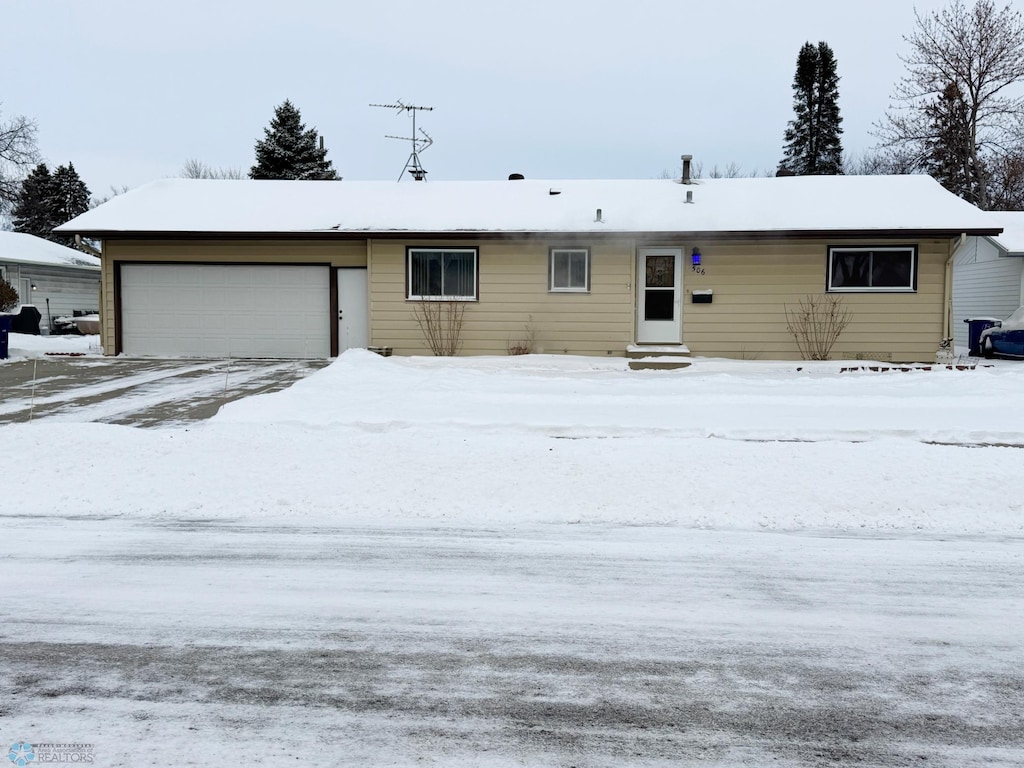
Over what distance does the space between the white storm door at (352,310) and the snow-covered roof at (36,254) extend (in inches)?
625

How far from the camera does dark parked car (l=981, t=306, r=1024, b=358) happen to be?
1691 cm

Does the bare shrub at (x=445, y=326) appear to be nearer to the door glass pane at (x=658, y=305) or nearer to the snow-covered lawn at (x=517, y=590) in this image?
the door glass pane at (x=658, y=305)

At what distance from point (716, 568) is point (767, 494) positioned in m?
1.72

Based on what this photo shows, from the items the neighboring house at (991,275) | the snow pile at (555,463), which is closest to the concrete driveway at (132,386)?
the snow pile at (555,463)

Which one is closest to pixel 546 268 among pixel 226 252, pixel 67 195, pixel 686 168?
pixel 686 168

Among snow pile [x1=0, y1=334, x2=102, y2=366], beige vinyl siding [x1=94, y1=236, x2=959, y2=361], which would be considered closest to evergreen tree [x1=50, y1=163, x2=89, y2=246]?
snow pile [x1=0, y1=334, x2=102, y2=366]

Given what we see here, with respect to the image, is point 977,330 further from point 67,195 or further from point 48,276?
A: point 67,195

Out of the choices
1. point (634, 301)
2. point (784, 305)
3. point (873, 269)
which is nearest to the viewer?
point (873, 269)

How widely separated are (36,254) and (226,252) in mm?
16529

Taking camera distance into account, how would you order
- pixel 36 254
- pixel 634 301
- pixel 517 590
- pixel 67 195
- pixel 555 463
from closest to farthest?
pixel 517 590, pixel 555 463, pixel 634 301, pixel 36 254, pixel 67 195

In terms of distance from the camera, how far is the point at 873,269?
1532cm

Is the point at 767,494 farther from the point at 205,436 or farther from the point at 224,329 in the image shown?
the point at 224,329

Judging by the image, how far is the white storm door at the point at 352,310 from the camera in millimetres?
16578

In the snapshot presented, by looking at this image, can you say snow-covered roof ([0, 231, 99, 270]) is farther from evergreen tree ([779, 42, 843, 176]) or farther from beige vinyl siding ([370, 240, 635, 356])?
evergreen tree ([779, 42, 843, 176])
